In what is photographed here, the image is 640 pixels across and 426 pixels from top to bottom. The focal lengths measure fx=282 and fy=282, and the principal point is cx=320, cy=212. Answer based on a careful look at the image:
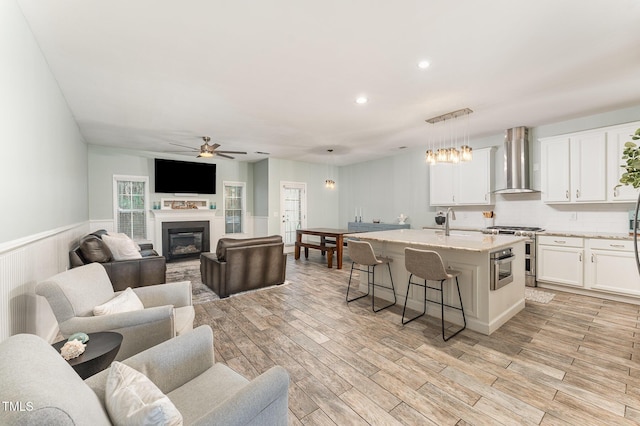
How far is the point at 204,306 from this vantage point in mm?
3766

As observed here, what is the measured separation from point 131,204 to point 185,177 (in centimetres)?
136

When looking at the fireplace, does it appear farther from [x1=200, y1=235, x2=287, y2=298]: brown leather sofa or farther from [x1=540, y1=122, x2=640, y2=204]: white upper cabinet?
[x1=540, y1=122, x2=640, y2=204]: white upper cabinet

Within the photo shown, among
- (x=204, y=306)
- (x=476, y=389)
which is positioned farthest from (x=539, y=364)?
(x=204, y=306)

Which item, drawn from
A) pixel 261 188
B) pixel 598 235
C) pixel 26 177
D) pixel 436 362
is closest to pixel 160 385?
pixel 26 177

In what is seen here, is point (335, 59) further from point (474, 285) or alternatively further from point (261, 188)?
point (261, 188)

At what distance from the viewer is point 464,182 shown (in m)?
5.73

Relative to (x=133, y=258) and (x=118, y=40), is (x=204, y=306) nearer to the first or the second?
(x=133, y=258)

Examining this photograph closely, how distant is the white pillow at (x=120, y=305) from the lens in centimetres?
195

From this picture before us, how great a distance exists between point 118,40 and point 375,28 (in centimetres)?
220

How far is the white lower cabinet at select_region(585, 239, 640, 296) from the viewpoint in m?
3.73

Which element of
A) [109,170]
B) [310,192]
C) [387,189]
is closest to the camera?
[109,170]

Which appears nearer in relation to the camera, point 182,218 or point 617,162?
point 617,162

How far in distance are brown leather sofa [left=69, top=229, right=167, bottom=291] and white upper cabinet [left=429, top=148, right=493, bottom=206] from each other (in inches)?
214

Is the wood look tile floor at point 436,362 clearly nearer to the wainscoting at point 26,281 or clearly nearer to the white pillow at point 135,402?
the white pillow at point 135,402
